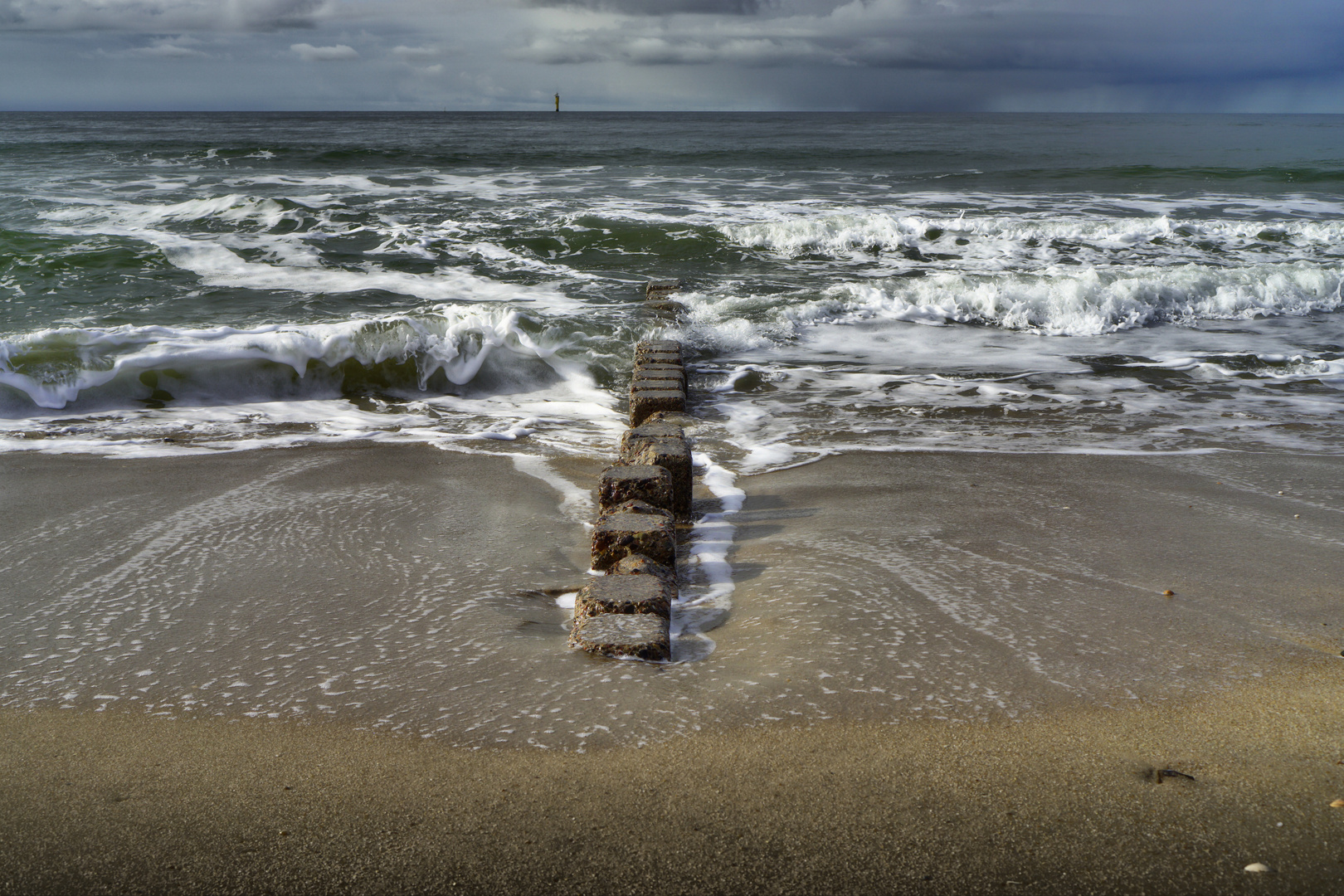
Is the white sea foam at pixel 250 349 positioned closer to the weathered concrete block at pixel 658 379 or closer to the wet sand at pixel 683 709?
the weathered concrete block at pixel 658 379

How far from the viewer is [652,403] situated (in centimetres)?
514

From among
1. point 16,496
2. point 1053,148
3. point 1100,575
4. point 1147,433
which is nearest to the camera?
point 1100,575

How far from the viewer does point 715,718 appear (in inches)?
82.5

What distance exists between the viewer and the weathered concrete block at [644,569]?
2801 mm

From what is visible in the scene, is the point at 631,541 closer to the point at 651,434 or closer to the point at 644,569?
the point at 644,569

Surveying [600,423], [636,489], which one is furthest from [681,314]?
[636,489]

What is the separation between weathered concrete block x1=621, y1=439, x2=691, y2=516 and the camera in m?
3.62

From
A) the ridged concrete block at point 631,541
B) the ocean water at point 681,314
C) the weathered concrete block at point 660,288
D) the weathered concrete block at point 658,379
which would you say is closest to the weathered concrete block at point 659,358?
the weathered concrete block at point 658,379

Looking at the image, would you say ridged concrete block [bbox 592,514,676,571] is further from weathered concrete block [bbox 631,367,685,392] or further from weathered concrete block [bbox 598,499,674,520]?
weathered concrete block [bbox 631,367,685,392]

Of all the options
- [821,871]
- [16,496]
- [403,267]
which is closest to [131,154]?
[403,267]

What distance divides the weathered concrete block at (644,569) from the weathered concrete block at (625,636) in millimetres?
284

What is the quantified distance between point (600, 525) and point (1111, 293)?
7.34m

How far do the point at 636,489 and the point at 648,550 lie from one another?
467 millimetres

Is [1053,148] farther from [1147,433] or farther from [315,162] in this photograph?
[1147,433]
